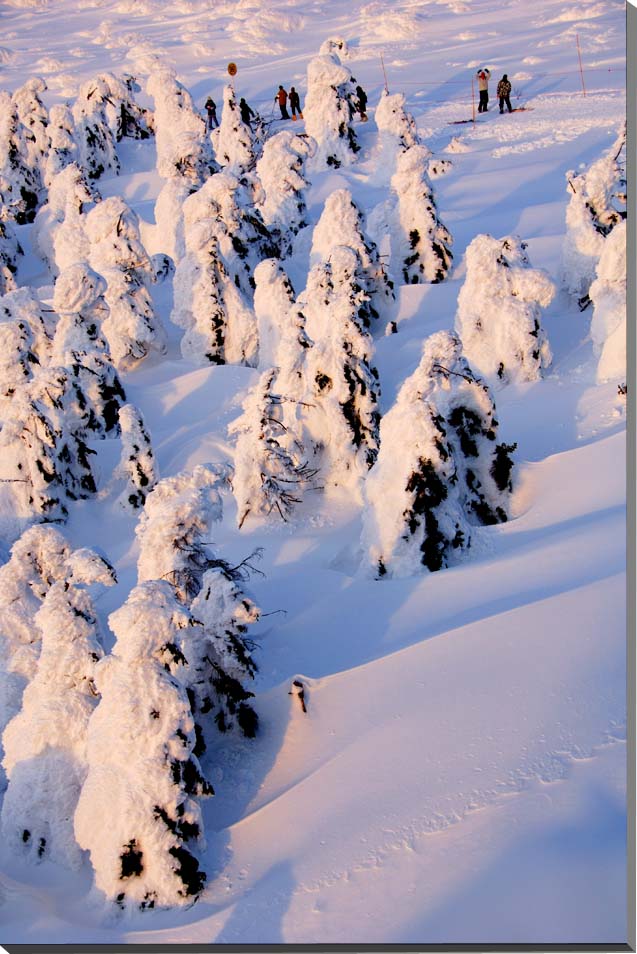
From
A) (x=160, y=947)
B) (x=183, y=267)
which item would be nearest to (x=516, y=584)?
(x=160, y=947)

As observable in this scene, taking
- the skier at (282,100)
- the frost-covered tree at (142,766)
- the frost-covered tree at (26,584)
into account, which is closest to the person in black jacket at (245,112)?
the skier at (282,100)

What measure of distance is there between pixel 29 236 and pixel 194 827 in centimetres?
2644

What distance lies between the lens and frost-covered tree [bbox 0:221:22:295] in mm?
26250

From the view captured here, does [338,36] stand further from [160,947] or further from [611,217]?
[160,947]

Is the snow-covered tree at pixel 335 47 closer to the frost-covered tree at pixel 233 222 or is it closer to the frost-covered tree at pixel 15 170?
the frost-covered tree at pixel 233 222

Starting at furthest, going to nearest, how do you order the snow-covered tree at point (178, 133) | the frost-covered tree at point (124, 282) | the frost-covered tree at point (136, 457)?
the snow-covered tree at point (178, 133) → the frost-covered tree at point (124, 282) → the frost-covered tree at point (136, 457)

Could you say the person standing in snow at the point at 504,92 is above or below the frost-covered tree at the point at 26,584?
above

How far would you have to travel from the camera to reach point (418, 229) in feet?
72.4

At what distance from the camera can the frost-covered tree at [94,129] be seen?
109ft

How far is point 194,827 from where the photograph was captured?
7.48 m

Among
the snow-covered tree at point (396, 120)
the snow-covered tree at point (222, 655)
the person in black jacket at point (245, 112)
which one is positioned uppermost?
the person in black jacket at point (245, 112)

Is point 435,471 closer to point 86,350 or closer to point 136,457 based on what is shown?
point 136,457

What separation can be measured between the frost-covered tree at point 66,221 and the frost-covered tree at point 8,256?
80 centimetres

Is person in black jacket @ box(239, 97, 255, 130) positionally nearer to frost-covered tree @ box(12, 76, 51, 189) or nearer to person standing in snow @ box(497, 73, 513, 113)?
frost-covered tree @ box(12, 76, 51, 189)
